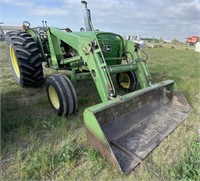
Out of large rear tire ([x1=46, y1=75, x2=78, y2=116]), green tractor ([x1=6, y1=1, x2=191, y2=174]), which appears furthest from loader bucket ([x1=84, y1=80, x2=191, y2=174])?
large rear tire ([x1=46, y1=75, x2=78, y2=116])

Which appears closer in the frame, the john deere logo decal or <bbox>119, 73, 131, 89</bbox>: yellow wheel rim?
the john deere logo decal

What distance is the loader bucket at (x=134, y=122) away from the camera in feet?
7.76

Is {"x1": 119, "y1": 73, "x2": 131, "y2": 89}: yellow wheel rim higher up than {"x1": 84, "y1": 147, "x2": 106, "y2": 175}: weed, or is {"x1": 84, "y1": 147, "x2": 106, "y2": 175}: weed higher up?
{"x1": 119, "y1": 73, "x2": 131, "y2": 89}: yellow wheel rim

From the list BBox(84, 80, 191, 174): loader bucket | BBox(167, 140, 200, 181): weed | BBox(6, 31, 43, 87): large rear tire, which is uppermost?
BBox(6, 31, 43, 87): large rear tire

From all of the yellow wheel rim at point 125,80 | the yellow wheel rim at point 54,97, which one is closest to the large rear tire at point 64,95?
the yellow wheel rim at point 54,97

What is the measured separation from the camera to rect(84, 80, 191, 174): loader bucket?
237 cm

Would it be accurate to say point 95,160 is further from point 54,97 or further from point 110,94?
point 54,97

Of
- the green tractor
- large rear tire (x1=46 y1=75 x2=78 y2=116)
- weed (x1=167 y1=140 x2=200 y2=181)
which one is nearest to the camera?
weed (x1=167 y1=140 x2=200 y2=181)

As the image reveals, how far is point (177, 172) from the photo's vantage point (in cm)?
226

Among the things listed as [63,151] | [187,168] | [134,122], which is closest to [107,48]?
[134,122]

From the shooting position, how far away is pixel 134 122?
304 centimetres

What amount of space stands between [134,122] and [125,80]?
1.87 meters

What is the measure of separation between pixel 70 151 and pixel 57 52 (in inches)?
88.5

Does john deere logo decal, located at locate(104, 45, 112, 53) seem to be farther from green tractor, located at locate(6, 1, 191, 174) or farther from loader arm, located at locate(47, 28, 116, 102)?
loader arm, located at locate(47, 28, 116, 102)
